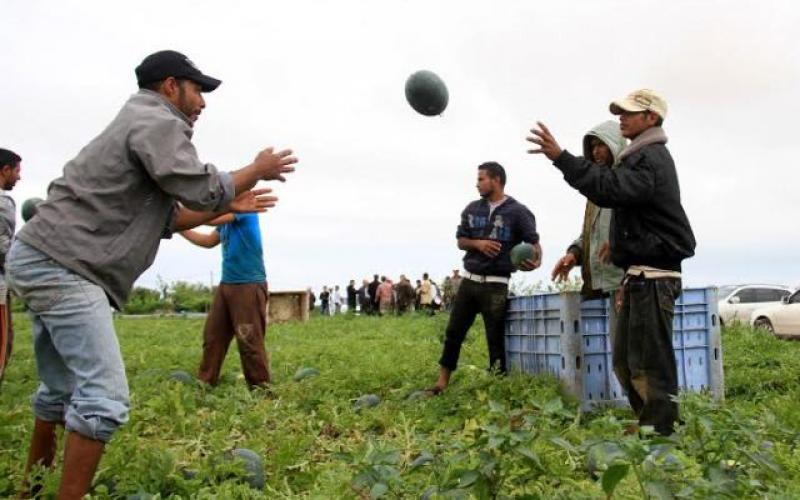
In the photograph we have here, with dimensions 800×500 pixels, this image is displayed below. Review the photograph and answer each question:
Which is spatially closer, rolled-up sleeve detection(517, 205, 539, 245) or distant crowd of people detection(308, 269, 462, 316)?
rolled-up sleeve detection(517, 205, 539, 245)

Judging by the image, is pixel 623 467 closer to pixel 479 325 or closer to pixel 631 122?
pixel 631 122

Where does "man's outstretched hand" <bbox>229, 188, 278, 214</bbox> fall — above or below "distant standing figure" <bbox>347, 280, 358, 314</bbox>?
below

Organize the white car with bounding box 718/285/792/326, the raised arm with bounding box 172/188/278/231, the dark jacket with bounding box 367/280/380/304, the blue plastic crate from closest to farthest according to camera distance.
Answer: the raised arm with bounding box 172/188/278/231 < the blue plastic crate < the white car with bounding box 718/285/792/326 < the dark jacket with bounding box 367/280/380/304

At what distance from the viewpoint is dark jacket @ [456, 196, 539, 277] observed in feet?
20.4

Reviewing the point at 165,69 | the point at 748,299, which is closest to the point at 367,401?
the point at 165,69

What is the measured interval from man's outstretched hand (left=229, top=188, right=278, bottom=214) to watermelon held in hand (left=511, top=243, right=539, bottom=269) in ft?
8.74

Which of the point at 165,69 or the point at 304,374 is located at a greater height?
the point at 165,69

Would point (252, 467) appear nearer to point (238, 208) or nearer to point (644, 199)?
point (238, 208)

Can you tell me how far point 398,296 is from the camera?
92.0ft

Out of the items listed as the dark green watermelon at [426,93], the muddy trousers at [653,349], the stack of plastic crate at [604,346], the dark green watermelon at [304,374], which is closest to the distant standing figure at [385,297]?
the dark green watermelon at [304,374]

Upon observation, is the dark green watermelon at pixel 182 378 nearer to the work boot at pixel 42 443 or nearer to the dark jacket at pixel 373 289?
the work boot at pixel 42 443

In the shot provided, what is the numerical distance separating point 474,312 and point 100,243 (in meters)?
3.65

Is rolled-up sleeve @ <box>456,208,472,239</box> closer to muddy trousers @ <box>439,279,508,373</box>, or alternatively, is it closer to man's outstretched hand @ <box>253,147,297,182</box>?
muddy trousers @ <box>439,279,508,373</box>

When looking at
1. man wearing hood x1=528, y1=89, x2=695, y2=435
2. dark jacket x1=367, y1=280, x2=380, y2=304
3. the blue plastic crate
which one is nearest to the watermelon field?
the blue plastic crate
